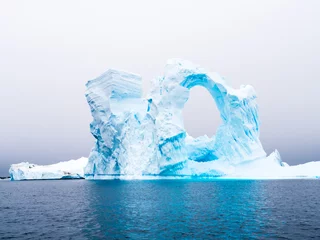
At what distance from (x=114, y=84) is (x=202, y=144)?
1297 centimetres

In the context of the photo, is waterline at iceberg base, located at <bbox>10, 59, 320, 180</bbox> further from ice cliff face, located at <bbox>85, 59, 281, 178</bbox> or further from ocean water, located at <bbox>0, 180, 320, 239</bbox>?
ocean water, located at <bbox>0, 180, 320, 239</bbox>

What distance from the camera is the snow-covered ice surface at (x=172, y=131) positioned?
3666cm

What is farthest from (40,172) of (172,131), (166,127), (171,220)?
(171,220)

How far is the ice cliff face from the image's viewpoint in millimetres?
36425

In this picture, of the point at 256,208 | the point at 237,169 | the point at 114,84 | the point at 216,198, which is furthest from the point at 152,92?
the point at 256,208

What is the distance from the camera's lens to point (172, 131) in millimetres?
34781

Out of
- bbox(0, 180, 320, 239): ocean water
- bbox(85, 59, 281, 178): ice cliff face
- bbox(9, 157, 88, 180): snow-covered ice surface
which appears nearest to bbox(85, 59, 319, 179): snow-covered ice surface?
bbox(85, 59, 281, 178): ice cliff face

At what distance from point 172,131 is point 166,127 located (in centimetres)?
77

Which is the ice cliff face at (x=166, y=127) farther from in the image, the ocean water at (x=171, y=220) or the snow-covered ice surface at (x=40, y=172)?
the snow-covered ice surface at (x=40, y=172)

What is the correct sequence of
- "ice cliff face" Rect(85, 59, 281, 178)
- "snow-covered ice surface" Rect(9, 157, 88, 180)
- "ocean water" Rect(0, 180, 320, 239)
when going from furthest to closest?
"snow-covered ice surface" Rect(9, 157, 88, 180)
"ice cliff face" Rect(85, 59, 281, 178)
"ocean water" Rect(0, 180, 320, 239)

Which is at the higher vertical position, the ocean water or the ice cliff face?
the ice cliff face

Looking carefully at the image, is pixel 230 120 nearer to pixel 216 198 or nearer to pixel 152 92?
pixel 152 92

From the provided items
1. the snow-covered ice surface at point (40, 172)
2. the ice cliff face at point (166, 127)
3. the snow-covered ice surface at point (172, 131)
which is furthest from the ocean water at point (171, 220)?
the snow-covered ice surface at point (40, 172)

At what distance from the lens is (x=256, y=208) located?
56.5 ft
